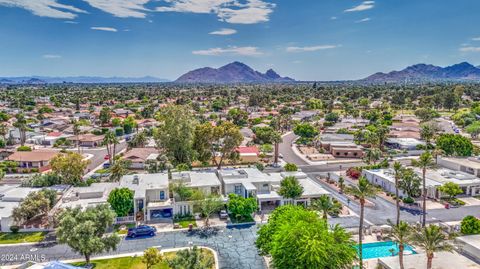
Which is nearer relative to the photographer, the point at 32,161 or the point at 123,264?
the point at 123,264

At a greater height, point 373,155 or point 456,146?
point 456,146

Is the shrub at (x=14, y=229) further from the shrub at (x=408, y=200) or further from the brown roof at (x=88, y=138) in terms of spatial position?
the brown roof at (x=88, y=138)

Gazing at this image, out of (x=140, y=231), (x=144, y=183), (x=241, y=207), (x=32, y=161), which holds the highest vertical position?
(x=144, y=183)

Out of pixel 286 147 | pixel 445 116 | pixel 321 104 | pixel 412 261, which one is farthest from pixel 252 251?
pixel 321 104

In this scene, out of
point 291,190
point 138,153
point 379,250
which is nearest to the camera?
point 379,250

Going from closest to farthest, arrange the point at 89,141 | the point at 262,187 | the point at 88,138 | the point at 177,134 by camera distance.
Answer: the point at 262,187, the point at 177,134, the point at 89,141, the point at 88,138

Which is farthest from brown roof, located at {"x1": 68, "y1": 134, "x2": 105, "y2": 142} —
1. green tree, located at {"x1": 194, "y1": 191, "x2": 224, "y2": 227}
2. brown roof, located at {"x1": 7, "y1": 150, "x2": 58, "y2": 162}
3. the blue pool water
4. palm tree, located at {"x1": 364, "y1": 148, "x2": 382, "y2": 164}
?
the blue pool water

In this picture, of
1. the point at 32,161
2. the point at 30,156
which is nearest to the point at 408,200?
the point at 32,161

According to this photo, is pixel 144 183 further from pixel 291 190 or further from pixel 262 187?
pixel 291 190
